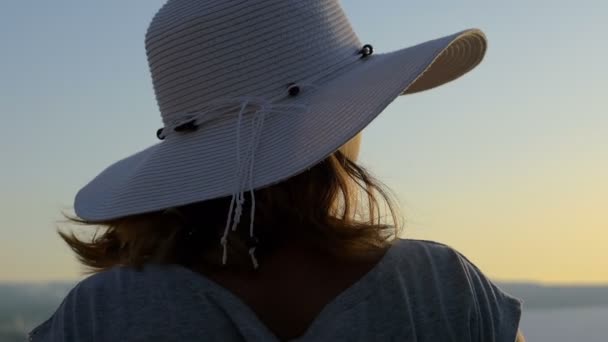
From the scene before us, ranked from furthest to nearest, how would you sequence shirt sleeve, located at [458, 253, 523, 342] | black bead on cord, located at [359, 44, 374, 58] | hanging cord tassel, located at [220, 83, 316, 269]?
black bead on cord, located at [359, 44, 374, 58] → shirt sleeve, located at [458, 253, 523, 342] → hanging cord tassel, located at [220, 83, 316, 269]

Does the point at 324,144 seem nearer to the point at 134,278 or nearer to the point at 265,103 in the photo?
the point at 265,103

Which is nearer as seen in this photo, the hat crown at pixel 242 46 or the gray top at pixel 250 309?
the gray top at pixel 250 309

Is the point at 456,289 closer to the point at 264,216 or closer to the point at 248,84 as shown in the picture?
the point at 264,216

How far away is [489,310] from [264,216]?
45 centimetres

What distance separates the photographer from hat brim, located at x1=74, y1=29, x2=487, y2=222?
69.1 inches

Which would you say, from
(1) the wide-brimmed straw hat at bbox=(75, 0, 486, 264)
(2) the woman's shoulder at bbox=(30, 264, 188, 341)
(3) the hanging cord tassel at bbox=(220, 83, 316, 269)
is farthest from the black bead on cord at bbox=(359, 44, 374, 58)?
(2) the woman's shoulder at bbox=(30, 264, 188, 341)

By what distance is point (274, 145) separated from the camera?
5.95ft

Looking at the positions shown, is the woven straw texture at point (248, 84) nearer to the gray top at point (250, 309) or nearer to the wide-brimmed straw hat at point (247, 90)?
the wide-brimmed straw hat at point (247, 90)

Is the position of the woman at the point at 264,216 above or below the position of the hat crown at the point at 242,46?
below

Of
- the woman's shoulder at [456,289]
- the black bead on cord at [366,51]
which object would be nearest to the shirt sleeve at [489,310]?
the woman's shoulder at [456,289]

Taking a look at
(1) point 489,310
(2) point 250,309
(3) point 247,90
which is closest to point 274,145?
(3) point 247,90

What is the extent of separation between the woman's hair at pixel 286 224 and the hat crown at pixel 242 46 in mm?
241

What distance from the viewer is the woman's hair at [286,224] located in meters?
1.71

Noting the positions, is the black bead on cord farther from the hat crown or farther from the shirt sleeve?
the shirt sleeve
